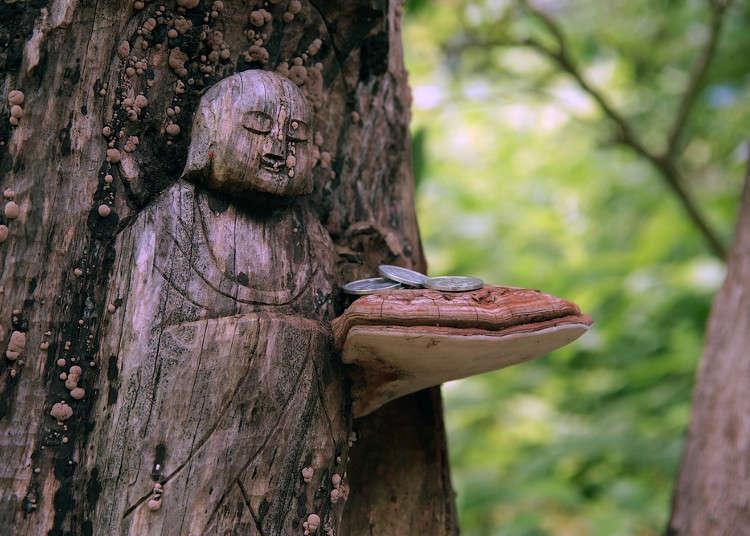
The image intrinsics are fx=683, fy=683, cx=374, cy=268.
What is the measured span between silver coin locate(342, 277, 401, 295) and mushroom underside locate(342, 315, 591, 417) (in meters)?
0.18

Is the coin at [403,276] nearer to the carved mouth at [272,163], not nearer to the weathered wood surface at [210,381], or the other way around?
the weathered wood surface at [210,381]

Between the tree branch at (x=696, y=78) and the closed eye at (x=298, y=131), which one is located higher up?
the tree branch at (x=696, y=78)

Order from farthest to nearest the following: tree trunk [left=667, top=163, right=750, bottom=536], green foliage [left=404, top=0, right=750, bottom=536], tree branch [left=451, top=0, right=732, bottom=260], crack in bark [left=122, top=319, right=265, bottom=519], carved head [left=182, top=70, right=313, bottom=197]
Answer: tree branch [left=451, top=0, right=732, bottom=260] < green foliage [left=404, top=0, right=750, bottom=536] < tree trunk [left=667, top=163, right=750, bottom=536] < carved head [left=182, top=70, right=313, bottom=197] < crack in bark [left=122, top=319, right=265, bottom=519]

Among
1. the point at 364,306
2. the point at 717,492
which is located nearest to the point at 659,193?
the point at 717,492

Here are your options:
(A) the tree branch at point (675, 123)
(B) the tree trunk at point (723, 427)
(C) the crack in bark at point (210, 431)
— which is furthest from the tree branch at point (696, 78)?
(C) the crack in bark at point (210, 431)

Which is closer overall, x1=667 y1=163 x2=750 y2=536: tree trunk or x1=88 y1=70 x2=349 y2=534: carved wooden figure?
x1=88 y1=70 x2=349 y2=534: carved wooden figure

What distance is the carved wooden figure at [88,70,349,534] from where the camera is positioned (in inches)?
56.3

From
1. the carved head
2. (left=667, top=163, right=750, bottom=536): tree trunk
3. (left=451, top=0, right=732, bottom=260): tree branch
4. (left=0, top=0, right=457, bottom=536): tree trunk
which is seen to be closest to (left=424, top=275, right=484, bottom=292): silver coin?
(left=0, top=0, right=457, bottom=536): tree trunk

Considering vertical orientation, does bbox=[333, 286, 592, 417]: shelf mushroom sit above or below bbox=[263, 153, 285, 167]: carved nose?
below

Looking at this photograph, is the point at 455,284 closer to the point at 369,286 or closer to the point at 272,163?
the point at 369,286

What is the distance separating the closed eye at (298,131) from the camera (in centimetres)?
157

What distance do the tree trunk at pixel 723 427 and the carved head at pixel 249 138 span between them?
1.72 meters

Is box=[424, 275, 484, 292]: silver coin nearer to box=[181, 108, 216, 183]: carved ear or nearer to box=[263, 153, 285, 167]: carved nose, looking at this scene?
box=[263, 153, 285, 167]: carved nose

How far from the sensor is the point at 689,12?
476cm
